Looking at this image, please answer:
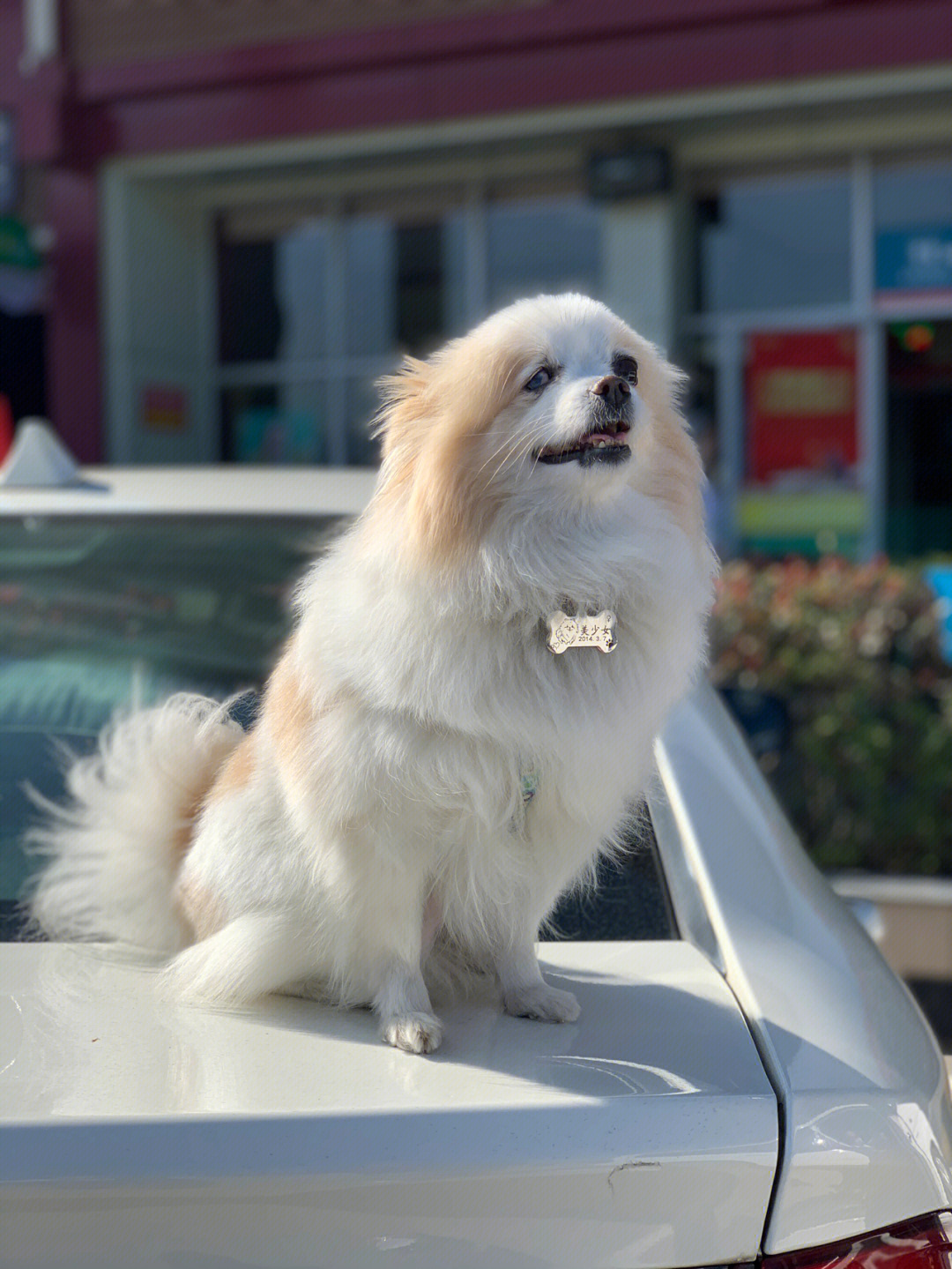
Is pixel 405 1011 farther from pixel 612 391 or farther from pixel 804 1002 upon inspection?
pixel 612 391

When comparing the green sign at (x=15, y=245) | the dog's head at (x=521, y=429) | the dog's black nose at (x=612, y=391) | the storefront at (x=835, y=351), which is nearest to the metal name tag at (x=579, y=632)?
the dog's head at (x=521, y=429)

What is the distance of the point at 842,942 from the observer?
1679 millimetres

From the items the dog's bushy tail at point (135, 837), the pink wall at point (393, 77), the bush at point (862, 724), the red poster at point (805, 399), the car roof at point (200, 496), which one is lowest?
the bush at point (862, 724)

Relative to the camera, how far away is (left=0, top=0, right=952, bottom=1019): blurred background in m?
8.43

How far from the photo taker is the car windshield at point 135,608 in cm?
243

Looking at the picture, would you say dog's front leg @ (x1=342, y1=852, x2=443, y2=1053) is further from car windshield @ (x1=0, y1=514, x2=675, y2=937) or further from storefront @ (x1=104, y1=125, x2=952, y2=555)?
storefront @ (x1=104, y1=125, x2=952, y2=555)

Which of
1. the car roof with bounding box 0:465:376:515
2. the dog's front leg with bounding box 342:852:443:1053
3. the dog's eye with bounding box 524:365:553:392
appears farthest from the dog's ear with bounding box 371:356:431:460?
the car roof with bounding box 0:465:376:515

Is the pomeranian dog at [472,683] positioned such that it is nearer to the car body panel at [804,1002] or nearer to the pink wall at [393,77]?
the car body panel at [804,1002]

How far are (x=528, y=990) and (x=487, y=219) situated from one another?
29.2 ft

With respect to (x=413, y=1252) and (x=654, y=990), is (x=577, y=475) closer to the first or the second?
(x=654, y=990)

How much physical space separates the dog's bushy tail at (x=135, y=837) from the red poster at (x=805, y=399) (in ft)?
26.7

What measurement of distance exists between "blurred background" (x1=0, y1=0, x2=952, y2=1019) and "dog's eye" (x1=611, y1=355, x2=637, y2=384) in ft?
20.2

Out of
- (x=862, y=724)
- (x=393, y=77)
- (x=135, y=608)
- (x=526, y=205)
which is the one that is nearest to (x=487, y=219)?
(x=526, y=205)

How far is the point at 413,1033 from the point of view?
1.48 m
